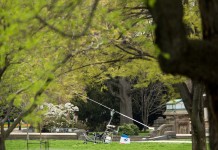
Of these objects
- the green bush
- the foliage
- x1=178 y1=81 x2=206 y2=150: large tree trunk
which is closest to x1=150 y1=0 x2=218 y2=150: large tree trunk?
x1=178 y1=81 x2=206 y2=150: large tree trunk

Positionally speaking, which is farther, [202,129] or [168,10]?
[202,129]

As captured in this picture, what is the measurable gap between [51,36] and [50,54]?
50 cm

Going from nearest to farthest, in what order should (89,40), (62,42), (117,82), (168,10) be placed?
(168,10) → (62,42) → (89,40) → (117,82)

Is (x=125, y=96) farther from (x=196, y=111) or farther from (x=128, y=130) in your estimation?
(x=196, y=111)

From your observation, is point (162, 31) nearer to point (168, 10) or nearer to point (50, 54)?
point (168, 10)

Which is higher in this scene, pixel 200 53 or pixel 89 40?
pixel 89 40

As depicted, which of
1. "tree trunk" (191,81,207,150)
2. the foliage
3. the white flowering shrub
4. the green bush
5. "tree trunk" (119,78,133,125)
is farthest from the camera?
the foliage

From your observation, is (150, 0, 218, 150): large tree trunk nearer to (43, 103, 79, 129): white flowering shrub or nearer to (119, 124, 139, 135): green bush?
(119, 124, 139, 135): green bush

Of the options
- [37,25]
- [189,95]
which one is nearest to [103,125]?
[189,95]

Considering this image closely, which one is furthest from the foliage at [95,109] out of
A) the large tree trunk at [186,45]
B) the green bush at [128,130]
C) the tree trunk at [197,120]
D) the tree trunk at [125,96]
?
the large tree trunk at [186,45]

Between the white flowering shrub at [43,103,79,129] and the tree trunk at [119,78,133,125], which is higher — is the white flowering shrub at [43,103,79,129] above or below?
below

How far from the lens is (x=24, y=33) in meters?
6.00

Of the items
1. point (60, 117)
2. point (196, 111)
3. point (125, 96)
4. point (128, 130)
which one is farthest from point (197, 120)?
point (125, 96)

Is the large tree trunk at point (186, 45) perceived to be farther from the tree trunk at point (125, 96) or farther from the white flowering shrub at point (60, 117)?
the tree trunk at point (125, 96)
